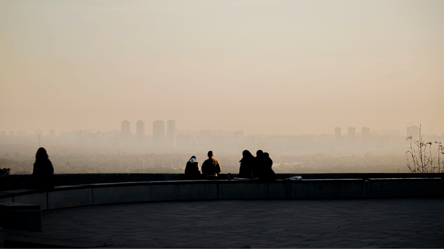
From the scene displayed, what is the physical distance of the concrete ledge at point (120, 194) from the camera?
13953mm

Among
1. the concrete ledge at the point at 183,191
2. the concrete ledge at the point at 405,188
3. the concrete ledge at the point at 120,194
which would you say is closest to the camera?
the concrete ledge at the point at 120,194

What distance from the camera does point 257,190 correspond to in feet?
51.5

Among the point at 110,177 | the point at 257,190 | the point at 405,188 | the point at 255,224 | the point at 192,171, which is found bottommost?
the point at 255,224

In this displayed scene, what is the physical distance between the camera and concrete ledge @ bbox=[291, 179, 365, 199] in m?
15.7

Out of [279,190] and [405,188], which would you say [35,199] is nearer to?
[279,190]

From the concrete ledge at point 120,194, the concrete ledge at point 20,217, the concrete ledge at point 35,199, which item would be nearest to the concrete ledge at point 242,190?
the concrete ledge at point 120,194

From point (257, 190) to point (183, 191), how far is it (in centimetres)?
224

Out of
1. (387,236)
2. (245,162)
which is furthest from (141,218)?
(245,162)

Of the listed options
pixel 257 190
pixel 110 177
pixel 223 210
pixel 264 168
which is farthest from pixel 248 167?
pixel 110 177

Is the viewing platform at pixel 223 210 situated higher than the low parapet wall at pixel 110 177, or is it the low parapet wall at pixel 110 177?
the low parapet wall at pixel 110 177

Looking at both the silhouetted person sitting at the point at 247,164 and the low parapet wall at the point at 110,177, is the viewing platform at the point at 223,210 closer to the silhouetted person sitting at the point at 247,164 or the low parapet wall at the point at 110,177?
the low parapet wall at the point at 110,177

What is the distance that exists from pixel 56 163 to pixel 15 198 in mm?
116634

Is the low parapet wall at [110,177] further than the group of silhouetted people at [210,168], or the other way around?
the low parapet wall at [110,177]

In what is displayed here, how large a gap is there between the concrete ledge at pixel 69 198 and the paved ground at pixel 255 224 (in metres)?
0.40
